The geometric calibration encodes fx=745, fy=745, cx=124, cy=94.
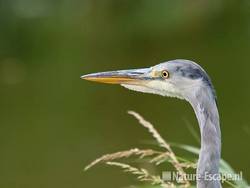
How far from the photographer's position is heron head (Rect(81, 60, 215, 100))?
323 centimetres

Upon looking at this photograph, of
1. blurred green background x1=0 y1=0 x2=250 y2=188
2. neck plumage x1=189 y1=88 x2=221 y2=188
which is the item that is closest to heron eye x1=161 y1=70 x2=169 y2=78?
neck plumage x1=189 y1=88 x2=221 y2=188

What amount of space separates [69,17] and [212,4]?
499 centimetres

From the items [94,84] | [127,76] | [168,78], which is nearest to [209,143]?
[168,78]

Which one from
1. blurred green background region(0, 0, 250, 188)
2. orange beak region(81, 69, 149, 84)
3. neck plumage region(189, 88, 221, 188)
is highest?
orange beak region(81, 69, 149, 84)

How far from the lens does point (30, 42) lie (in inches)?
793

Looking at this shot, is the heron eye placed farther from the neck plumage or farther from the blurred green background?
the blurred green background

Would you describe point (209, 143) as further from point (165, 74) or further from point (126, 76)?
→ point (126, 76)

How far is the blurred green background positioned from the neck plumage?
227cm

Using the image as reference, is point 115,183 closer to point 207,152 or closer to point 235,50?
point 207,152

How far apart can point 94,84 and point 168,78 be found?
427 inches

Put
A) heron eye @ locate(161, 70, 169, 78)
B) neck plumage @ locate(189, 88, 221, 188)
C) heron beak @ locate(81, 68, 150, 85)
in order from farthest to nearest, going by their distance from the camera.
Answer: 1. heron beak @ locate(81, 68, 150, 85)
2. heron eye @ locate(161, 70, 169, 78)
3. neck plumage @ locate(189, 88, 221, 188)

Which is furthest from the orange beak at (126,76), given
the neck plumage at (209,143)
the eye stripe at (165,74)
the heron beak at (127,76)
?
the neck plumage at (209,143)

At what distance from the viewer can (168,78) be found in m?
3.44

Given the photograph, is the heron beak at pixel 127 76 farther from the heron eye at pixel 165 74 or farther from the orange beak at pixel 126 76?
the heron eye at pixel 165 74
